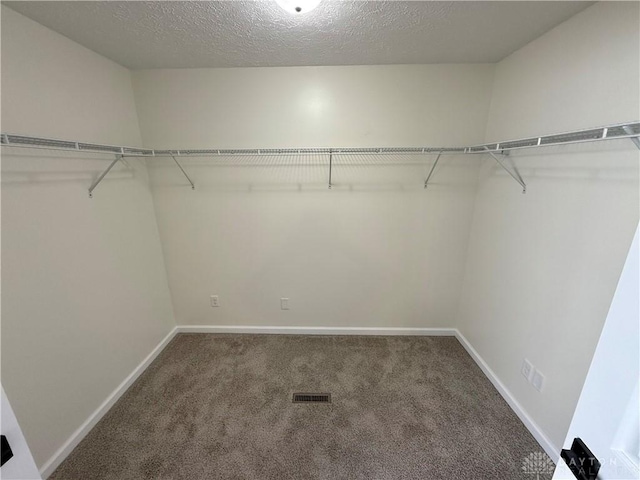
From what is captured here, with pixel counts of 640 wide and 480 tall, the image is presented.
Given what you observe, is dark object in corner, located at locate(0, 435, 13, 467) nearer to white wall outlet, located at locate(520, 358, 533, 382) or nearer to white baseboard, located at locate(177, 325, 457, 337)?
white baseboard, located at locate(177, 325, 457, 337)

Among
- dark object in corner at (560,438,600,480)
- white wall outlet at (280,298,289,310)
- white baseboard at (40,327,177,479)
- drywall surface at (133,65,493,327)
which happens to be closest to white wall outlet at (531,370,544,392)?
drywall surface at (133,65,493,327)

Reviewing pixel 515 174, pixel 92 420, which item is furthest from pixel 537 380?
pixel 92 420

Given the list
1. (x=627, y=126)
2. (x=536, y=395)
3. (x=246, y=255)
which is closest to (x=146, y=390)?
(x=246, y=255)

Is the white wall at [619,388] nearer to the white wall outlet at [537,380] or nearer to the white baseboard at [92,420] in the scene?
the white wall outlet at [537,380]

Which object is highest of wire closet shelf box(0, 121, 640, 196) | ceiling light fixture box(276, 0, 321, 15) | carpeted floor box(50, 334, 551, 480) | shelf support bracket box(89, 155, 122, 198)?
ceiling light fixture box(276, 0, 321, 15)

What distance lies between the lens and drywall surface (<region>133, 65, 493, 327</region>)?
6.70ft

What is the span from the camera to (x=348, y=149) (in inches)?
77.9

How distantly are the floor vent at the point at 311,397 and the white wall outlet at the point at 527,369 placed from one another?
1.34m

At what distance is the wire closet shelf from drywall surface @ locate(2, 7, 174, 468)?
0.44 feet

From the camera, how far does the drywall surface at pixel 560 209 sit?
1.17 m

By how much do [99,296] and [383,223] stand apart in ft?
7.30

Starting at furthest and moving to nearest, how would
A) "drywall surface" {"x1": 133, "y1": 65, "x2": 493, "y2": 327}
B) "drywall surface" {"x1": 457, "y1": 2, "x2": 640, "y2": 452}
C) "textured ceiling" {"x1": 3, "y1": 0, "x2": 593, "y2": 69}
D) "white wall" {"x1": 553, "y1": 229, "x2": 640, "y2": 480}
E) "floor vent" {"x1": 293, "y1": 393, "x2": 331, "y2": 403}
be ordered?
"drywall surface" {"x1": 133, "y1": 65, "x2": 493, "y2": 327} < "floor vent" {"x1": 293, "y1": 393, "x2": 331, "y2": 403} < "textured ceiling" {"x1": 3, "y1": 0, "x2": 593, "y2": 69} < "drywall surface" {"x1": 457, "y1": 2, "x2": 640, "y2": 452} < "white wall" {"x1": 553, "y1": 229, "x2": 640, "y2": 480}

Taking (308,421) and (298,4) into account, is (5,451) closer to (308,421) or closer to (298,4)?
(308,421)

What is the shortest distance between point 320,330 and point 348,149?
1763mm
